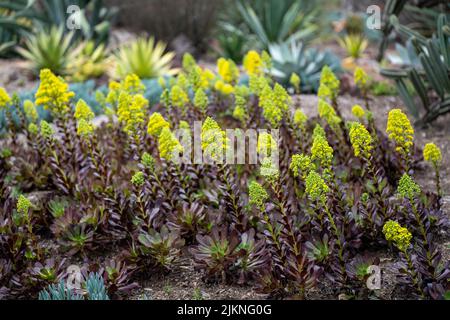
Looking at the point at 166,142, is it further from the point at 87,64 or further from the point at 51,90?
the point at 87,64

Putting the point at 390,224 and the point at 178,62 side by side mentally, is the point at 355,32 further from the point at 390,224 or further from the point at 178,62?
the point at 390,224

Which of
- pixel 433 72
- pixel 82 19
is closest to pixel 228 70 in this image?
pixel 433 72

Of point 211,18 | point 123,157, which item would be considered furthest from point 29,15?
point 123,157

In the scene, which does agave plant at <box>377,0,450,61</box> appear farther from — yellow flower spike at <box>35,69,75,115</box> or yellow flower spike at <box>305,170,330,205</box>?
yellow flower spike at <box>305,170,330,205</box>

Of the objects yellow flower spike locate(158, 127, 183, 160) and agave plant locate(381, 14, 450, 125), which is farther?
agave plant locate(381, 14, 450, 125)

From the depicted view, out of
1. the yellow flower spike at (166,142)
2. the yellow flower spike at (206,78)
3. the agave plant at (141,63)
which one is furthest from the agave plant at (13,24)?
the yellow flower spike at (166,142)

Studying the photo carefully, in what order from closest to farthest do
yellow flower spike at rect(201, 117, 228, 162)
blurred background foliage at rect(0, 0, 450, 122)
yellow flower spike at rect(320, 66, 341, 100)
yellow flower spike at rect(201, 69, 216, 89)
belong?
yellow flower spike at rect(201, 117, 228, 162)
yellow flower spike at rect(320, 66, 341, 100)
yellow flower spike at rect(201, 69, 216, 89)
blurred background foliage at rect(0, 0, 450, 122)

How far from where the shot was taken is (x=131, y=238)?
354 cm

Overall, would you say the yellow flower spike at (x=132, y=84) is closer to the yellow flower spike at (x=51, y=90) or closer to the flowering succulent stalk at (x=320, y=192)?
the yellow flower spike at (x=51, y=90)

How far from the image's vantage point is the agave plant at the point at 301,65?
22.0 feet

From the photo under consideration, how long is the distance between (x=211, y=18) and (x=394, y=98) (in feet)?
17.1

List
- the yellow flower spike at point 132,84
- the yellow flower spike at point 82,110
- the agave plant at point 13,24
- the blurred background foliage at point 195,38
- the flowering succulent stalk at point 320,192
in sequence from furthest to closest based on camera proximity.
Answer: the agave plant at point 13,24, the blurred background foliage at point 195,38, the yellow flower spike at point 132,84, the yellow flower spike at point 82,110, the flowering succulent stalk at point 320,192

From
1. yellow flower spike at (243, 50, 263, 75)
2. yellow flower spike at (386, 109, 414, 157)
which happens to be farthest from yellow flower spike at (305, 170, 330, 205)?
yellow flower spike at (243, 50, 263, 75)

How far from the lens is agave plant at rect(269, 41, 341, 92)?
22.0ft
